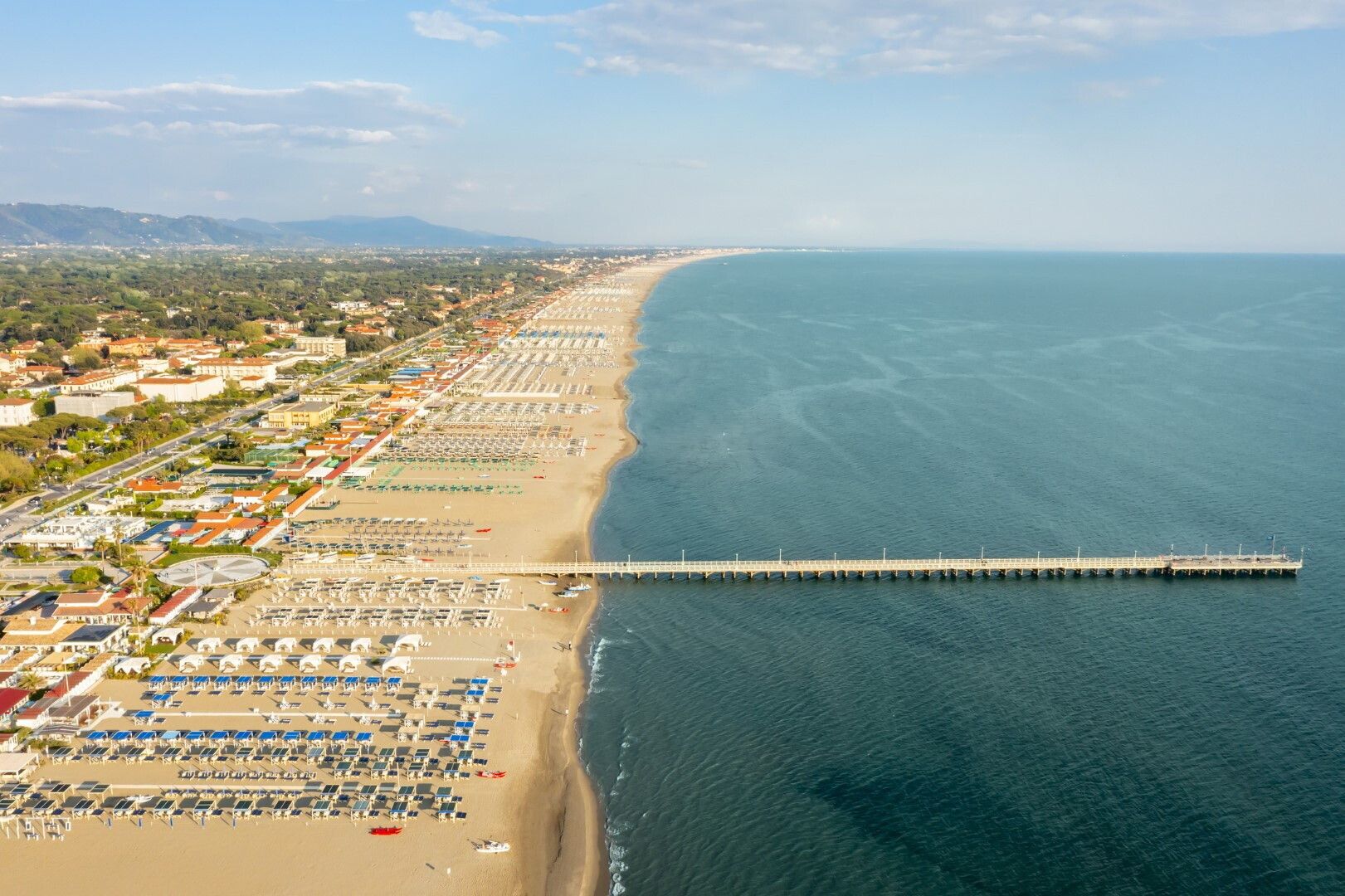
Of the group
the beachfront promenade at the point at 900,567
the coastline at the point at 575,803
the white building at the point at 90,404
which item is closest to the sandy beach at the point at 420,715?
the coastline at the point at 575,803

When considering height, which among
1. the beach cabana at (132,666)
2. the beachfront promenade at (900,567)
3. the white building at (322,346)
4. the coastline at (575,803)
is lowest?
the coastline at (575,803)

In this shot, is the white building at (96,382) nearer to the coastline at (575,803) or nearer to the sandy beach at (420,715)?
the sandy beach at (420,715)

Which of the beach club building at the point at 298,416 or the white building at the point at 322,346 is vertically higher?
the white building at the point at 322,346

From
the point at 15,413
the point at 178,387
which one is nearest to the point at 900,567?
the point at 15,413

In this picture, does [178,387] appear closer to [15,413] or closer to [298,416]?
→ [15,413]

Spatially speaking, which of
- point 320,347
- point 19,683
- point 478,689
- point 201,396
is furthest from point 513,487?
point 320,347

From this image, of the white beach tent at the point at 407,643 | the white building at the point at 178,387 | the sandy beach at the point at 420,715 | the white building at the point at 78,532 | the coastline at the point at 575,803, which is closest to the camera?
the sandy beach at the point at 420,715
